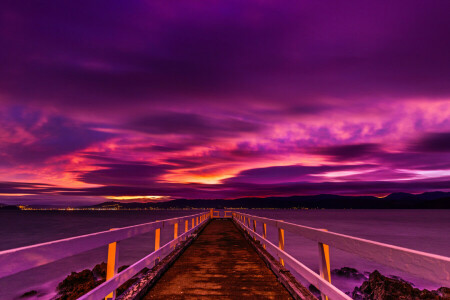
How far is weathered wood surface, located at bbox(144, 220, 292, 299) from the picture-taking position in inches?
195

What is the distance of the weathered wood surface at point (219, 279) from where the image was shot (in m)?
4.96

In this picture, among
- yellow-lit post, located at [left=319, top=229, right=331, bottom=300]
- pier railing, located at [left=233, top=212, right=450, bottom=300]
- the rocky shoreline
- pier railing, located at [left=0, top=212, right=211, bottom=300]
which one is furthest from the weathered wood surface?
the rocky shoreline

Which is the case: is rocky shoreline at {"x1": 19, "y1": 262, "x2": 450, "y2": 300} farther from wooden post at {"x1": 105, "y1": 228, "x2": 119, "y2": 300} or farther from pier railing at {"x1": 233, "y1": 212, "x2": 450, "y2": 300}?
pier railing at {"x1": 233, "y1": 212, "x2": 450, "y2": 300}

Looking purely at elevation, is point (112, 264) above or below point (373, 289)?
above

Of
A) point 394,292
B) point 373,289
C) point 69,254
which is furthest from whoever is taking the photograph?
point 373,289

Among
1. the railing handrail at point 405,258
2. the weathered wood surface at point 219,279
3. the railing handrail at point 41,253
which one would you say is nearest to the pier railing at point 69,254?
the railing handrail at point 41,253

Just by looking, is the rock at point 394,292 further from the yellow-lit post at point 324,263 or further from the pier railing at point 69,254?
the pier railing at point 69,254

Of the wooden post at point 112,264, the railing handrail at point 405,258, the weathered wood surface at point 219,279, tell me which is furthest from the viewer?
the weathered wood surface at point 219,279

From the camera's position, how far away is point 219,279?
600 cm

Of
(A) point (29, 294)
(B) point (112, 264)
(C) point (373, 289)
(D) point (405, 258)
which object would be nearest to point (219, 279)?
(B) point (112, 264)

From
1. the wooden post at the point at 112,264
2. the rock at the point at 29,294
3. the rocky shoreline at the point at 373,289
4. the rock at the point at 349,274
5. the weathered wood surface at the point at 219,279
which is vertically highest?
the wooden post at the point at 112,264

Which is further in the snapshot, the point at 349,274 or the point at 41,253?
the point at 349,274

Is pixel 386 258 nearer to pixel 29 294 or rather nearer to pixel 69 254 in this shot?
pixel 69 254

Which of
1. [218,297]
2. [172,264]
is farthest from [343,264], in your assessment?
[218,297]
